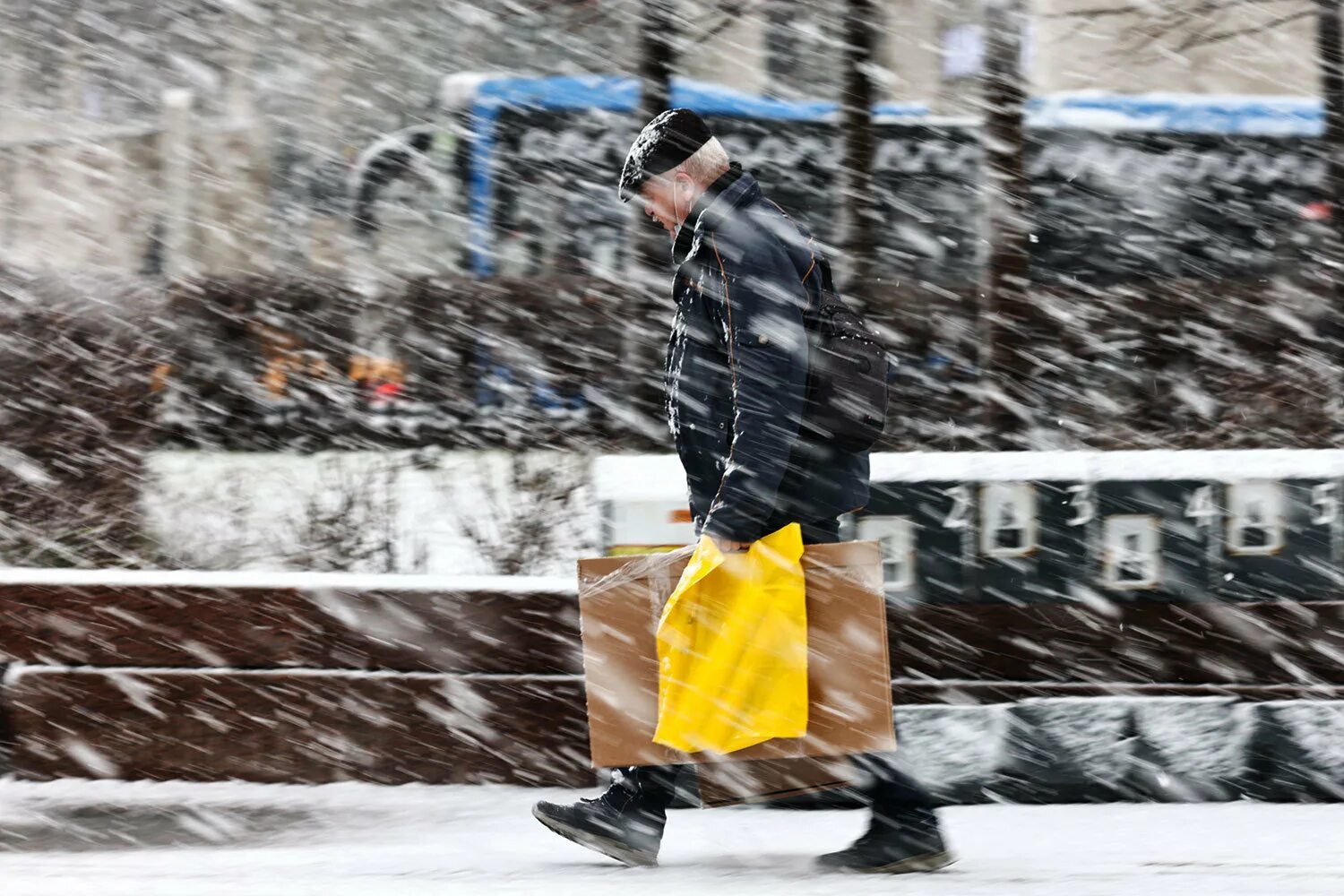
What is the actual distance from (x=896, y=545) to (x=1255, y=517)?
1140mm

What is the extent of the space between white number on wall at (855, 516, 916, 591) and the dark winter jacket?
1.18 metres

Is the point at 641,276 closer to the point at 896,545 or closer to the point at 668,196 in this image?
the point at 896,545

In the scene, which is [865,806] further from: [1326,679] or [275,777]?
[275,777]

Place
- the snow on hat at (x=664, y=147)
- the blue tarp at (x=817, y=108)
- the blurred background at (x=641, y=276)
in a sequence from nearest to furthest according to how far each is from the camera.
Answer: the snow on hat at (x=664, y=147) → the blurred background at (x=641, y=276) → the blue tarp at (x=817, y=108)

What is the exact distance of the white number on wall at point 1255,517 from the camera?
498 cm

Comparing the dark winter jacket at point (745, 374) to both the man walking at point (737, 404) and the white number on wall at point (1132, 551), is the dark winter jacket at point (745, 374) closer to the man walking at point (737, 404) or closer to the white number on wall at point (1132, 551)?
the man walking at point (737, 404)

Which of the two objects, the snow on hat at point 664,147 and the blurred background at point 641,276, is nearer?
the snow on hat at point 664,147

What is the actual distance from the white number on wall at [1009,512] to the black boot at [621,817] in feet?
5.27

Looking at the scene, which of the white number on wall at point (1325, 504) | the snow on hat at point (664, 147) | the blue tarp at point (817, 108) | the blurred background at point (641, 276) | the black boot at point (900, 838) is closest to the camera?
the snow on hat at point (664, 147)

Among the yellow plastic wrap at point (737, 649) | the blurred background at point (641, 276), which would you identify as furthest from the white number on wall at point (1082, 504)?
the blurred background at point (641, 276)

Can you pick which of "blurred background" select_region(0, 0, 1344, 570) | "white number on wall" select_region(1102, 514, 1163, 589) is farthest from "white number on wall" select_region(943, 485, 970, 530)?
"blurred background" select_region(0, 0, 1344, 570)

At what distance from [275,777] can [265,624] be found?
1.61 feet

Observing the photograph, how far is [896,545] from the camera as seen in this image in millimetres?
5031

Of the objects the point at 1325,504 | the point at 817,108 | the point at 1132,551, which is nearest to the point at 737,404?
the point at 1132,551
